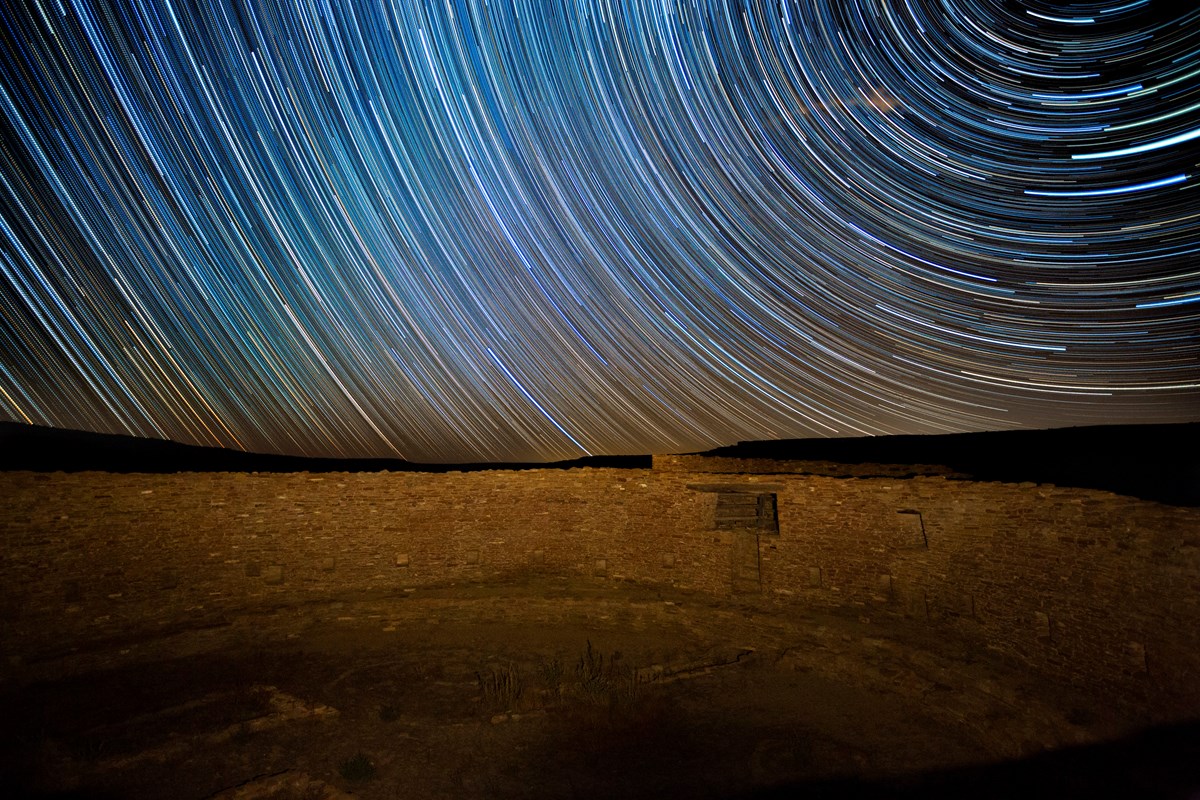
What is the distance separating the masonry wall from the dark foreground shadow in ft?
1.66

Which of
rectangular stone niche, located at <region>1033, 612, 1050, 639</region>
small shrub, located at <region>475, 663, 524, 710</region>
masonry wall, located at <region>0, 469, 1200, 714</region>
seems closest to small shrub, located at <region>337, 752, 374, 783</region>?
small shrub, located at <region>475, 663, 524, 710</region>

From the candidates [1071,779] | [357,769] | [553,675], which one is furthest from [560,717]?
[1071,779]

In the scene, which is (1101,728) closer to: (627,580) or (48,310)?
(627,580)

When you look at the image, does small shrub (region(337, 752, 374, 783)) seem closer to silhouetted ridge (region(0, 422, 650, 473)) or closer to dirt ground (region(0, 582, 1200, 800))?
dirt ground (region(0, 582, 1200, 800))

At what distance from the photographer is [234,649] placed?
9.24 m

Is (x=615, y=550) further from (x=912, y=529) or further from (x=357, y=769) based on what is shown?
(x=357, y=769)

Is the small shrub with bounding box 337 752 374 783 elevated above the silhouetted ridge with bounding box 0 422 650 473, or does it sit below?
below

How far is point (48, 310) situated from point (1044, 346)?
902 centimetres

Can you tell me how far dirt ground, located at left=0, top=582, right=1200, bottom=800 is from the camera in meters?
6.16

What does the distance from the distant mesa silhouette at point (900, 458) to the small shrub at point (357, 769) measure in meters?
5.84

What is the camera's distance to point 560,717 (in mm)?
7785

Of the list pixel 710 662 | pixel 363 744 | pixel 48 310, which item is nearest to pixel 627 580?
pixel 710 662

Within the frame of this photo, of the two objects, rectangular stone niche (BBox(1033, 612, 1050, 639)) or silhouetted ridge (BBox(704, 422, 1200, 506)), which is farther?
rectangular stone niche (BBox(1033, 612, 1050, 639))

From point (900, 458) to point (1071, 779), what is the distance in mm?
5690
